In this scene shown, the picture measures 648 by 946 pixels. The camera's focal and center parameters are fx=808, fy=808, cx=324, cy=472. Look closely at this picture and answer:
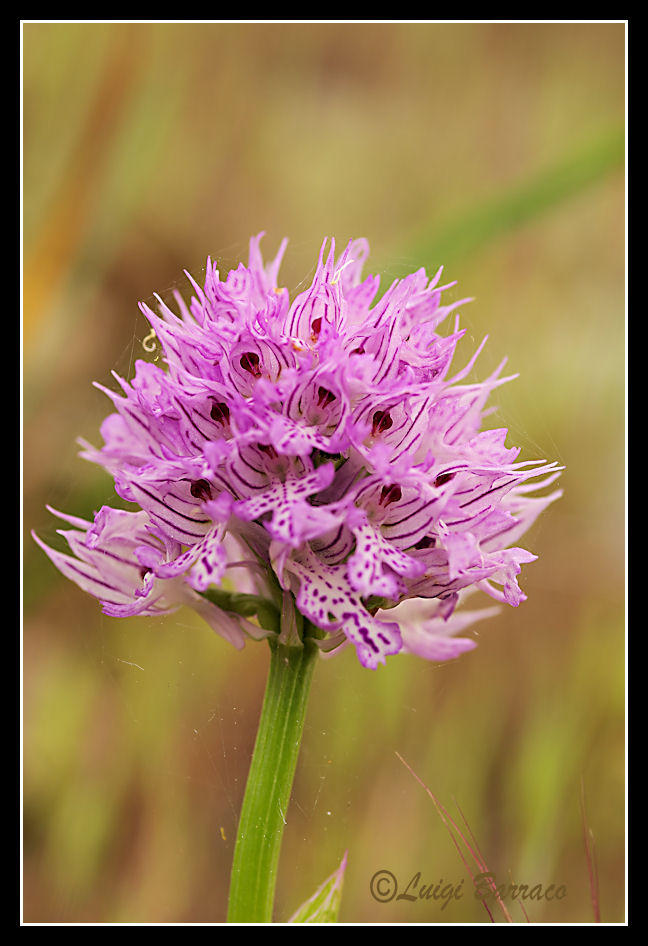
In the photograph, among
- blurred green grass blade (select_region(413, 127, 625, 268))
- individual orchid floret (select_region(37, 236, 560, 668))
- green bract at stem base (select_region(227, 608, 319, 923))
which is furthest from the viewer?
blurred green grass blade (select_region(413, 127, 625, 268))

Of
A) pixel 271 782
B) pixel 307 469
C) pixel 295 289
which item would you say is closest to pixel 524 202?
pixel 295 289

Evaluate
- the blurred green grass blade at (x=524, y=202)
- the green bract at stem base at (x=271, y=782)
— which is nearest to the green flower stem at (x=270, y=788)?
the green bract at stem base at (x=271, y=782)

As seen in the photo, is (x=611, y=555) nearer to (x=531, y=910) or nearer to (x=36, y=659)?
(x=531, y=910)

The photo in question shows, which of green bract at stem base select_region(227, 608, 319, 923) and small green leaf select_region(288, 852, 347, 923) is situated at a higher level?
green bract at stem base select_region(227, 608, 319, 923)

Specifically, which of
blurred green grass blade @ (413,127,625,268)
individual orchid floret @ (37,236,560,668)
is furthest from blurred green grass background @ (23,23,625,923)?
individual orchid floret @ (37,236,560,668)

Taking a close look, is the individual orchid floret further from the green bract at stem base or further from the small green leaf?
the small green leaf

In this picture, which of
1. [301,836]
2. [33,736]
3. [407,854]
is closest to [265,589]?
[301,836]

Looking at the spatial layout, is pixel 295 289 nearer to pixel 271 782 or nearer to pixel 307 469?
pixel 307 469
